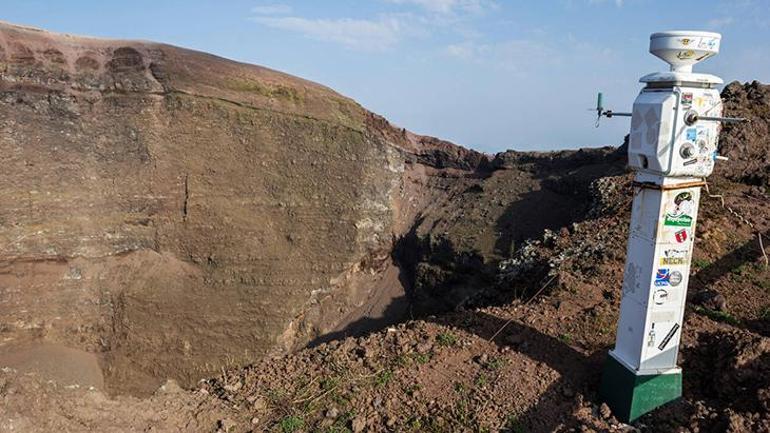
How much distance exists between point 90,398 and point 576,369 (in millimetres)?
4386

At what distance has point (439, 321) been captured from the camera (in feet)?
17.5

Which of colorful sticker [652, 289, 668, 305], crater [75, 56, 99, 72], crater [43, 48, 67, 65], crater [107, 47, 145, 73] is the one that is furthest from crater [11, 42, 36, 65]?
colorful sticker [652, 289, 668, 305]

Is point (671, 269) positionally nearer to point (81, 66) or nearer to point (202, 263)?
point (202, 263)

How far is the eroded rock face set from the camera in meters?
8.60

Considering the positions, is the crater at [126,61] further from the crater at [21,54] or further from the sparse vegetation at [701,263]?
the sparse vegetation at [701,263]

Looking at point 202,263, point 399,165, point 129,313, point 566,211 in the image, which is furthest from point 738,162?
point 129,313

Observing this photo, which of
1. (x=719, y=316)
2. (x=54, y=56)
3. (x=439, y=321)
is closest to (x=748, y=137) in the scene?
(x=719, y=316)

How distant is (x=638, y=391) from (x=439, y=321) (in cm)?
203

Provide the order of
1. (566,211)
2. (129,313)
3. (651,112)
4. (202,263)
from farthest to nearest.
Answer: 1. (566,211)
2. (202,263)
3. (129,313)
4. (651,112)

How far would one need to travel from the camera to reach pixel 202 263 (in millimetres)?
10148

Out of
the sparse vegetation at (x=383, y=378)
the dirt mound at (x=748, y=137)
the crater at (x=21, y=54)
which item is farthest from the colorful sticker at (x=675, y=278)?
the crater at (x=21, y=54)

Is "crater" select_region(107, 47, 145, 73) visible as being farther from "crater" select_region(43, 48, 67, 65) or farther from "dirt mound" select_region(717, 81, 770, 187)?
"dirt mound" select_region(717, 81, 770, 187)

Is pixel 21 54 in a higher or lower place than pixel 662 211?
higher

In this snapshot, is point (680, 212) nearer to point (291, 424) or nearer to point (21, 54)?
point (291, 424)
